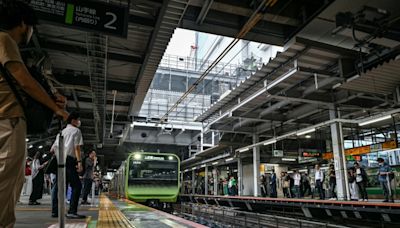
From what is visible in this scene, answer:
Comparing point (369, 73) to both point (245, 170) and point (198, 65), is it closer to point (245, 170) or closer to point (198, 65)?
point (245, 170)

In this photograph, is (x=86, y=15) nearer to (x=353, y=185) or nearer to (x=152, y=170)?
(x=152, y=170)

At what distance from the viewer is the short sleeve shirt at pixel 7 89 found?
188 centimetres

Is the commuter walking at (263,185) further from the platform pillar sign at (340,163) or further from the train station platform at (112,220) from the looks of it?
the train station platform at (112,220)

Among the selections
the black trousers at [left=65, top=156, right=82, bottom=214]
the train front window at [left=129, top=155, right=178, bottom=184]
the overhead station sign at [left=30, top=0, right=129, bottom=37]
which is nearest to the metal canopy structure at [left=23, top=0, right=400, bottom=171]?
the overhead station sign at [left=30, top=0, right=129, bottom=37]

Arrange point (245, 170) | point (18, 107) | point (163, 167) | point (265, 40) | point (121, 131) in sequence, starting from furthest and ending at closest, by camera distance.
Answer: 1. point (245, 170)
2. point (121, 131)
3. point (163, 167)
4. point (265, 40)
5. point (18, 107)

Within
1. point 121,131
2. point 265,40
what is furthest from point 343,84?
point 121,131

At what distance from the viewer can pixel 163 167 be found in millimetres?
13898

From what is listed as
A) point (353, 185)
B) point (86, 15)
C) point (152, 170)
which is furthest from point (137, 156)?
point (353, 185)

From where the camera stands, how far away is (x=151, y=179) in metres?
13.7

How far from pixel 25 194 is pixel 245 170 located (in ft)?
52.5

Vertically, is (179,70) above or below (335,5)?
above

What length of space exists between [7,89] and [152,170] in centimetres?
1223

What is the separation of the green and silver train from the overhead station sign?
27.7 ft

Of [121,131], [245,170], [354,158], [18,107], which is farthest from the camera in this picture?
[245,170]
